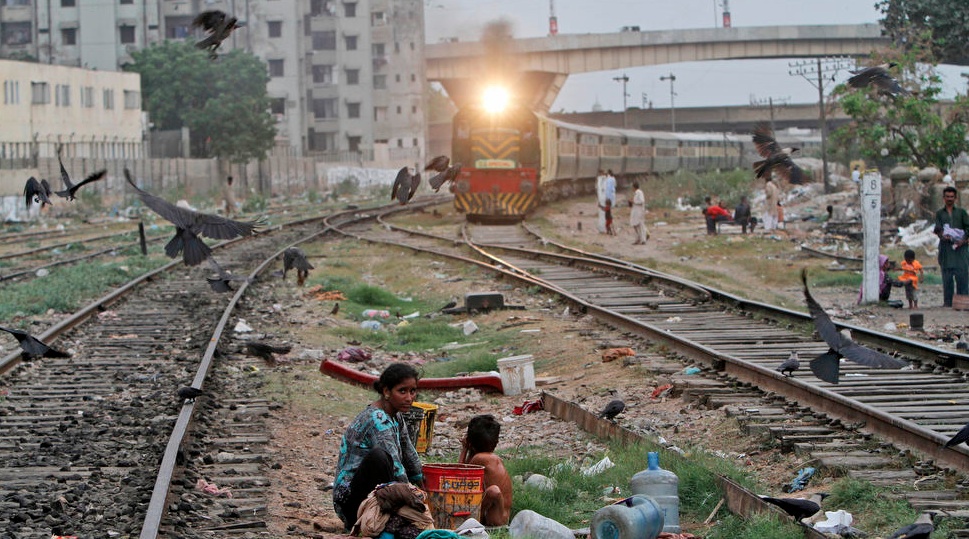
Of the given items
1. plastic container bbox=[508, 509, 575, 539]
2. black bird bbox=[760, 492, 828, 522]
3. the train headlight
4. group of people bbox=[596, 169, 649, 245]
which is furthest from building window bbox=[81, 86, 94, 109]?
black bird bbox=[760, 492, 828, 522]

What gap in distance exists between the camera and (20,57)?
73.1 meters

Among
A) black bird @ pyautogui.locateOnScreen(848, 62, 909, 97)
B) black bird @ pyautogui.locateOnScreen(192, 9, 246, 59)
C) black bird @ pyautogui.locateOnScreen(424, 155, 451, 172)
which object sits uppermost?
black bird @ pyautogui.locateOnScreen(192, 9, 246, 59)

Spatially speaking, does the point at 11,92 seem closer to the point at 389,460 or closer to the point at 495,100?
the point at 495,100

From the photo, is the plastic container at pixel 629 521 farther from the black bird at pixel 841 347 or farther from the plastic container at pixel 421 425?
the plastic container at pixel 421 425

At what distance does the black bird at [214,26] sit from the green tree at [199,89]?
54844mm

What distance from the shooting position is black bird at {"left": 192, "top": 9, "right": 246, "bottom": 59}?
28.9ft

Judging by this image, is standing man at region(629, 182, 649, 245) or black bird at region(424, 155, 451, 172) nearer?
black bird at region(424, 155, 451, 172)

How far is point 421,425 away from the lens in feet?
26.0

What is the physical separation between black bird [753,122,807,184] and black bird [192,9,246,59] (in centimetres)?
420

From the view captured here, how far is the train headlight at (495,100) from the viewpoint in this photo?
3203 cm

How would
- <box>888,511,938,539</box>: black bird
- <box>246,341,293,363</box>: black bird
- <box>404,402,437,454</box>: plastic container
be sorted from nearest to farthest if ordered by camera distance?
<box>888,511,938,539</box>: black bird < <box>404,402,437,454</box>: plastic container < <box>246,341,293,363</box>: black bird

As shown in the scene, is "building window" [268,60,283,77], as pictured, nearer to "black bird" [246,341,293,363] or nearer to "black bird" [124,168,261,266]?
"black bird" [246,341,293,363]

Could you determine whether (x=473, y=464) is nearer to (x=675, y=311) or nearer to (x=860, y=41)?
(x=675, y=311)

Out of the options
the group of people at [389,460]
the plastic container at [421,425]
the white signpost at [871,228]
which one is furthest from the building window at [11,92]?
the group of people at [389,460]
